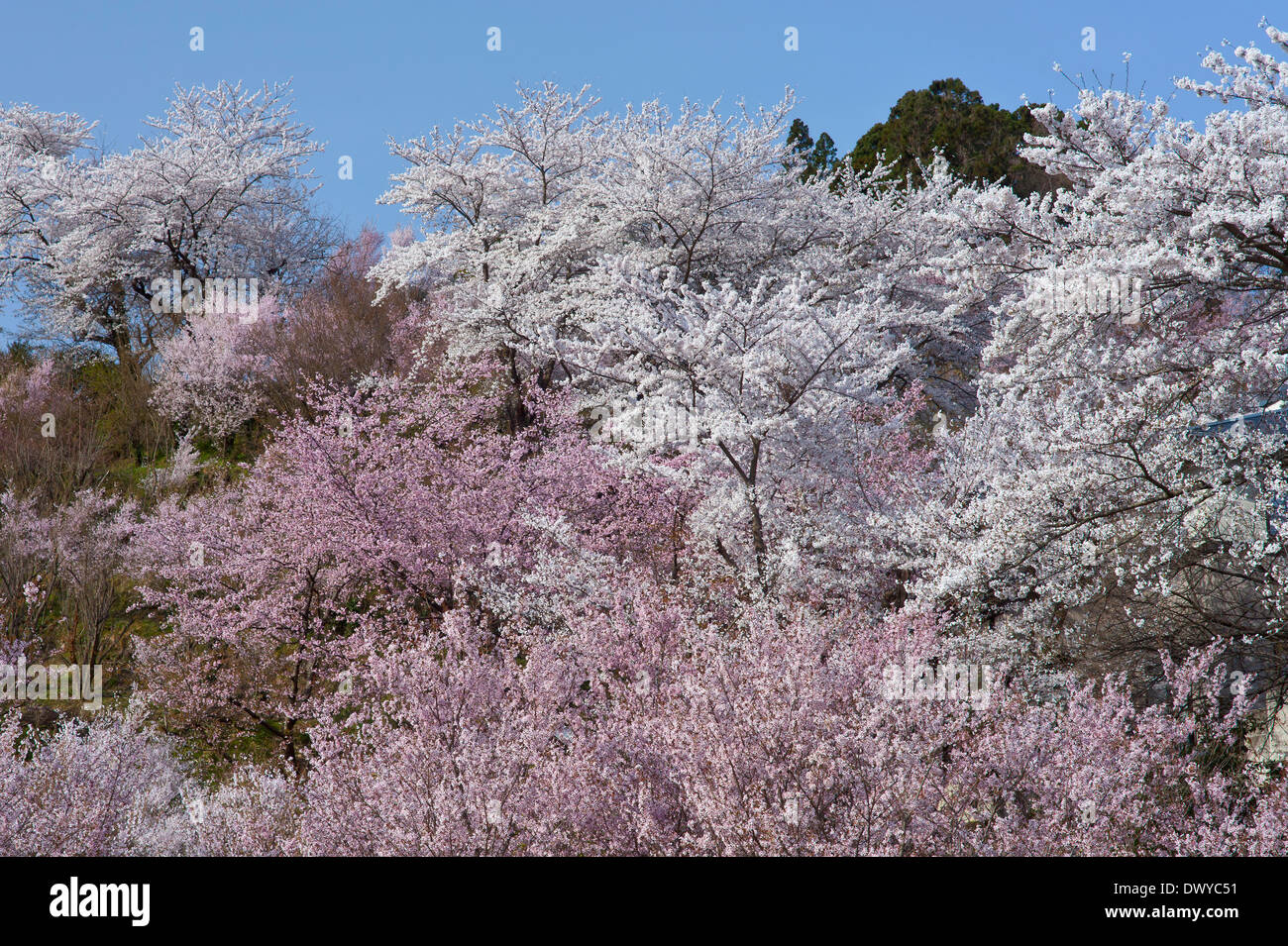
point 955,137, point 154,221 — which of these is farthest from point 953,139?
point 154,221

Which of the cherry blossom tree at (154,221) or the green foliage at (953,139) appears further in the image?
the green foliage at (953,139)

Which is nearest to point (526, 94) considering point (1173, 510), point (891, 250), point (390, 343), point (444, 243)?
point (444, 243)

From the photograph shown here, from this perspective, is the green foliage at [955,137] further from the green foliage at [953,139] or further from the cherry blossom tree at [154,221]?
the cherry blossom tree at [154,221]

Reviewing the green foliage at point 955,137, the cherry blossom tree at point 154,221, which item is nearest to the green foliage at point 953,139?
the green foliage at point 955,137

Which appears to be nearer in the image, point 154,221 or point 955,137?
point 154,221

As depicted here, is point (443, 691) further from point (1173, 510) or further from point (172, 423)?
point (172, 423)

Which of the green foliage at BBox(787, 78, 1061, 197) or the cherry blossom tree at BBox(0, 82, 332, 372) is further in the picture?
the green foliage at BBox(787, 78, 1061, 197)

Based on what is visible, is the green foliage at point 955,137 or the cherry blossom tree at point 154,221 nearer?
the cherry blossom tree at point 154,221

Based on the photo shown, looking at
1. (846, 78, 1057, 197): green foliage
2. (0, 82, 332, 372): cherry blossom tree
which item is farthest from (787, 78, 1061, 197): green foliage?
(0, 82, 332, 372): cherry blossom tree

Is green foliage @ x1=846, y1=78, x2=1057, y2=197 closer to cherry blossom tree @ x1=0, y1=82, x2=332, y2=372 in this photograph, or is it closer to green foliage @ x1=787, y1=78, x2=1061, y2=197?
green foliage @ x1=787, y1=78, x2=1061, y2=197

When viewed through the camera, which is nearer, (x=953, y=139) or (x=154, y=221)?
(x=154, y=221)

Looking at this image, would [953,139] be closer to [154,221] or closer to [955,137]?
[955,137]

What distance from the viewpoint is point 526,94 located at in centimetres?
1692
